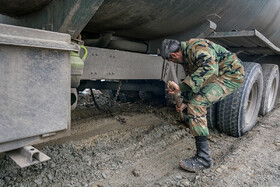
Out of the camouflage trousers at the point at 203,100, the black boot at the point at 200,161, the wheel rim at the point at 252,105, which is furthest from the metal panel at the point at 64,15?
the wheel rim at the point at 252,105

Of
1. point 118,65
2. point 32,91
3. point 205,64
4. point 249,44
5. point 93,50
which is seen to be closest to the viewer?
point 32,91

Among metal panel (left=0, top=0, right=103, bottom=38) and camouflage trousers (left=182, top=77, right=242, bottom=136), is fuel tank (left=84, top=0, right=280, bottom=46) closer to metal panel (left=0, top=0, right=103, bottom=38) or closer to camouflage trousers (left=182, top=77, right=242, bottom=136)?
metal panel (left=0, top=0, right=103, bottom=38)

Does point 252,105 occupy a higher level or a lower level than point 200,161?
higher

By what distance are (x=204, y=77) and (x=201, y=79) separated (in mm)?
31

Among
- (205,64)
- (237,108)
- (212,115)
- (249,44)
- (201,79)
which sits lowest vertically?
(212,115)

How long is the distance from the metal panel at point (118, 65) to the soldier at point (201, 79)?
310 millimetres

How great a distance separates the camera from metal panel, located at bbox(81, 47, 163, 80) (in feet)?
6.83

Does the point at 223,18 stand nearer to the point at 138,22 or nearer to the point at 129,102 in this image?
the point at 138,22

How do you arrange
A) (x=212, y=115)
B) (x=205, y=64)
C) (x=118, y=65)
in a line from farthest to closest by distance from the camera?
(x=212, y=115), (x=118, y=65), (x=205, y=64)

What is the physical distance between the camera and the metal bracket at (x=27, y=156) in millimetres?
1263

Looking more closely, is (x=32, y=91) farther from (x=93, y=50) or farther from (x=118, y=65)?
(x=118, y=65)

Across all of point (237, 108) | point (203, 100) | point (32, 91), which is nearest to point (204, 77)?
point (203, 100)

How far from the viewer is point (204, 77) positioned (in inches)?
86.4

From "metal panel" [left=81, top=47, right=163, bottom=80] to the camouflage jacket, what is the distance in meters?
0.38
